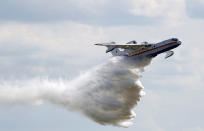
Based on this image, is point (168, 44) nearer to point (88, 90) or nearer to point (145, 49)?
point (145, 49)

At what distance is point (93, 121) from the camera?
128250 millimetres

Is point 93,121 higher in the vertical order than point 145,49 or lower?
lower

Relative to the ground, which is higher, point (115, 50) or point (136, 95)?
point (115, 50)

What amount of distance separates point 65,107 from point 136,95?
11.0 metres

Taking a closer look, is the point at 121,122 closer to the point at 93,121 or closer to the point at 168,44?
the point at 93,121

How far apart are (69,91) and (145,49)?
13197mm

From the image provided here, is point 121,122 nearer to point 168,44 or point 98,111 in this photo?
point 98,111

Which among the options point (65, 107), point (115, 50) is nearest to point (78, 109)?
point (65, 107)

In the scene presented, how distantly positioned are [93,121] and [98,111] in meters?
1.71

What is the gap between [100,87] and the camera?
12850 cm

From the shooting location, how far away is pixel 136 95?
127875 mm

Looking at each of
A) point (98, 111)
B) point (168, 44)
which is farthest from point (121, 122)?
point (168, 44)

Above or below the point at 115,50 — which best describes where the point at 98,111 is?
below

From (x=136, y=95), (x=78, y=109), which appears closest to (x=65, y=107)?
(x=78, y=109)
